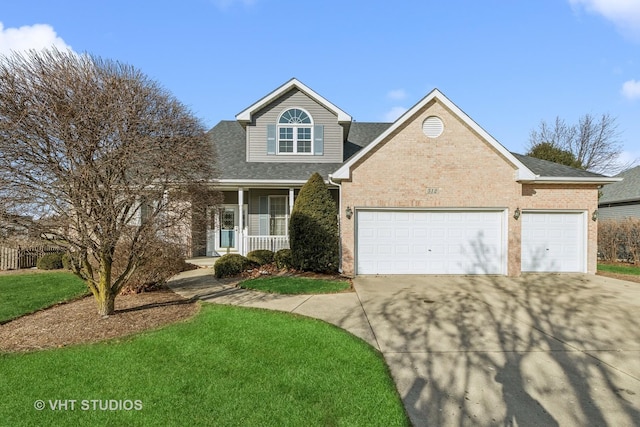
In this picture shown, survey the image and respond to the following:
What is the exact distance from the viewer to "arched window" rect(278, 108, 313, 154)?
14.7 metres

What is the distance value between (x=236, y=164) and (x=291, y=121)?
10.3ft

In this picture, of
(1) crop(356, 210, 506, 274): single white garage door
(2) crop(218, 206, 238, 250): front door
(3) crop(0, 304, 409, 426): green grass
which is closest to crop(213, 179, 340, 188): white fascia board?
(2) crop(218, 206, 238, 250): front door

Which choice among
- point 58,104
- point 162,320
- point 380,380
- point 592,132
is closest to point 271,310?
point 162,320

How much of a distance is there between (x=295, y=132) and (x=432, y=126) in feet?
20.9

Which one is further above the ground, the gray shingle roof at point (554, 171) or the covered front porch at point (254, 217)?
the gray shingle roof at point (554, 171)

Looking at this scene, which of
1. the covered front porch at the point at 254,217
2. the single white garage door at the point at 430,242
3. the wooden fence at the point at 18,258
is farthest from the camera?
the covered front porch at the point at 254,217

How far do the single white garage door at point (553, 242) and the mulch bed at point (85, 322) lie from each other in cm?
1059

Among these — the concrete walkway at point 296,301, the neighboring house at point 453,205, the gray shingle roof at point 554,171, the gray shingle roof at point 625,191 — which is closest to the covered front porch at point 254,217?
the neighboring house at point 453,205

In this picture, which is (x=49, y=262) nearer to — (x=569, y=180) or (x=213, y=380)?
(x=213, y=380)

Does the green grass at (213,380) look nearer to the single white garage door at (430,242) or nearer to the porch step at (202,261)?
the single white garage door at (430,242)

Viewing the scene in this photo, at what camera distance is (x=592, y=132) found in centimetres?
3416

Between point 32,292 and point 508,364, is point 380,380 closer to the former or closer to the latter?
point 508,364

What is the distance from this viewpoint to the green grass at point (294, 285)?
8.47m

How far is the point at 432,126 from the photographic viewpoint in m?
10.7
